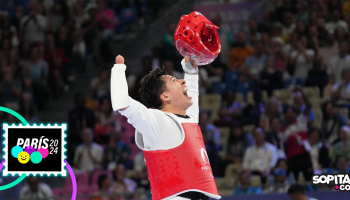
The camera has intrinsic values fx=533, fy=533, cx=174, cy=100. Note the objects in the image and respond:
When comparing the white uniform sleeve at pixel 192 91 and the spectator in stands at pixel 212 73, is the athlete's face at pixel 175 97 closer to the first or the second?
the white uniform sleeve at pixel 192 91

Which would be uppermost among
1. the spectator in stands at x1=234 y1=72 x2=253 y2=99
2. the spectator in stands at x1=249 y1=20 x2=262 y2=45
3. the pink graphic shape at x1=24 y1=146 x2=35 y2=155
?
the spectator in stands at x1=249 y1=20 x2=262 y2=45

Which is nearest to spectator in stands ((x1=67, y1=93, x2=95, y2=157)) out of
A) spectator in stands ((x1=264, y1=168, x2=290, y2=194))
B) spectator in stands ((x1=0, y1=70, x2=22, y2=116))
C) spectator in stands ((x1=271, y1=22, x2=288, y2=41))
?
spectator in stands ((x1=0, y1=70, x2=22, y2=116))

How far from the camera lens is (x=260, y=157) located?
27.5 feet

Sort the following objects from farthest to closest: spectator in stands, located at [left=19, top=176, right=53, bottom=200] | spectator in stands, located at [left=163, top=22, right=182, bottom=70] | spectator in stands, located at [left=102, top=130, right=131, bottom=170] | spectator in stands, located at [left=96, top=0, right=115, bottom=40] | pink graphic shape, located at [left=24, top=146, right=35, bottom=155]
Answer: spectator in stands, located at [left=96, top=0, right=115, bottom=40]
spectator in stands, located at [left=163, top=22, right=182, bottom=70]
spectator in stands, located at [left=102, top=130, right=131, bottom=170]
spectator in stands, located at [left=19, top=176, right=53, bottom=200]
pink graphic shape, located at [left=24, top=146, right=35, bottom=155]

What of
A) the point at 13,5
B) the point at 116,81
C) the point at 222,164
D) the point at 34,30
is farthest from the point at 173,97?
the point at 13,5

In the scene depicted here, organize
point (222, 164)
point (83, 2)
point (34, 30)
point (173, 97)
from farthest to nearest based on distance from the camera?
point (83, 2) < point (34, 30) < point (222, 164) < point (173, 97)

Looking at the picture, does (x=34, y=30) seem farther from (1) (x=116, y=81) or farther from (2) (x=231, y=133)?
(1) (x=116, y=81)

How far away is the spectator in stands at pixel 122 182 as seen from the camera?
817cm

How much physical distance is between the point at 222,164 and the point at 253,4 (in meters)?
5.22

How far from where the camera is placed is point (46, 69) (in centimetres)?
1111

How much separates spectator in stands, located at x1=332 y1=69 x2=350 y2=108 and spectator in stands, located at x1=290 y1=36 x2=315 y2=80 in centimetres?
95

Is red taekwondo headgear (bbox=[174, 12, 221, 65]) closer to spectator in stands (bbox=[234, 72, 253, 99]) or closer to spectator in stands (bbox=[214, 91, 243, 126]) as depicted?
spectator in stands (bbox=[214, 91, 243, 126])

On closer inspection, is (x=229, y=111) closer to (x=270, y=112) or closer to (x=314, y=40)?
(x=270, y=112)

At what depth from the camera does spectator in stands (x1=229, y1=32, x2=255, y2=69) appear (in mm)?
10922
